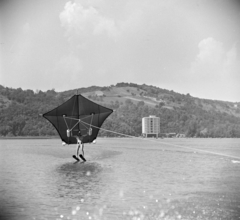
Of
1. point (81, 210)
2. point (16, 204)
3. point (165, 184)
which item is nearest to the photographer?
point (81, 210)

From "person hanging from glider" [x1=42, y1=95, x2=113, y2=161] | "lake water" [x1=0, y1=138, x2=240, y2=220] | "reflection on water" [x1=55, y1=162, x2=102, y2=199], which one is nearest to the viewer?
"lake water" [x1=0, y1=138, x2=240, y2=220]

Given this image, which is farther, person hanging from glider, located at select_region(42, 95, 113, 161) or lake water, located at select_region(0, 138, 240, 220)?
person hanging from glider, located at select_region(42, 95, 113, 161)

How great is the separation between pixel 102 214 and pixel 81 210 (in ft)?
4.20

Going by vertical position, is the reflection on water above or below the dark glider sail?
below

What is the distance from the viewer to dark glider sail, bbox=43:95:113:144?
134ft

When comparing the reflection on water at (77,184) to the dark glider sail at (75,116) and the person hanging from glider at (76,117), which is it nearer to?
the person hanging from glider at (76,117)

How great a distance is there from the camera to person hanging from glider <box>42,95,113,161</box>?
40875 mm

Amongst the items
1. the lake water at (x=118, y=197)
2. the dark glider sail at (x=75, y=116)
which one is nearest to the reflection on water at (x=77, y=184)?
the lake water at (x=118, y=197)

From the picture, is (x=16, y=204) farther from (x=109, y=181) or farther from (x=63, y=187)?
(x=109, y=181)

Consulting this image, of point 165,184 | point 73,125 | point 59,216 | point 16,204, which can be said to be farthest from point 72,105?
point 59,216

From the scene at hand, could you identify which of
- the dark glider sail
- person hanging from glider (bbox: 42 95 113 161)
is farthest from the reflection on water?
the dark glider sail

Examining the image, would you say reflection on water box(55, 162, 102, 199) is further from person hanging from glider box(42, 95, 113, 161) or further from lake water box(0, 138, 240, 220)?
person hanging from glider box(42, 95, 113, 161)

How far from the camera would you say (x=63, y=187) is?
25.5 metres

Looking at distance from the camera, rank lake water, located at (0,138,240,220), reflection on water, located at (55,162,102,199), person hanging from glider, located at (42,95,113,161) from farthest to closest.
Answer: person hanging from glider, located at (42,95,113,161) < reflection on water, located at (55,162,102,199) < lake water, located at (0,138,240,220)
